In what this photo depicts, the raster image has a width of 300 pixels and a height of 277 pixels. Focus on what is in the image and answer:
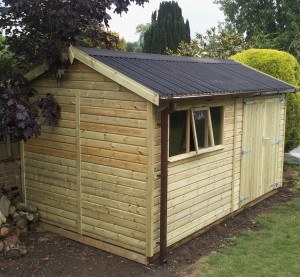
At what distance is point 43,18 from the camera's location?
7.24 m

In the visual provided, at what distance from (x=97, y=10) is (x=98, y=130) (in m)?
2.17

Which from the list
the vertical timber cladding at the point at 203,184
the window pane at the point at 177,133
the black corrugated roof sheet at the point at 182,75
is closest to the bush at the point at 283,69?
the black corrugated roof sheet at the point at 182,75

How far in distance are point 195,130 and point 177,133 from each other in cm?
43

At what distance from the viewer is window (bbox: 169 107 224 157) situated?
6898mm

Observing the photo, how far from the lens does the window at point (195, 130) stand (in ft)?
22.6

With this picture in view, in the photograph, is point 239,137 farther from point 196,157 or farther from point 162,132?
point 162,132

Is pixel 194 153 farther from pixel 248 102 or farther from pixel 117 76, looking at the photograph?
pixel 248 102

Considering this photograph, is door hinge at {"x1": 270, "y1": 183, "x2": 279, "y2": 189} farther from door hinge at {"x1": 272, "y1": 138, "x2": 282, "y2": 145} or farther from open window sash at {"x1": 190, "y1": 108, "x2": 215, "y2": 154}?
open window sash at {"x1": 190, "y1": 108, "x2": 215, "y2": 154}

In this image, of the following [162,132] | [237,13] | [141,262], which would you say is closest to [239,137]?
[162,132]

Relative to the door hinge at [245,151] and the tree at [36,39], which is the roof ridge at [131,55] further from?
the door hinge at [245,151]

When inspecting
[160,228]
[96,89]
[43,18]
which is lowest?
[160,228]

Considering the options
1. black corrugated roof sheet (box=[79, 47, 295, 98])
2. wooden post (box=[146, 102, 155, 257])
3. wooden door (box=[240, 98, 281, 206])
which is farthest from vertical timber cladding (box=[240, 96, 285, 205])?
wooden post (box=[146, 102, 155, 257])

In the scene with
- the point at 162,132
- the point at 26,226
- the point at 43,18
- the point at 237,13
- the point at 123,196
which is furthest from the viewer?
the point at 237,13

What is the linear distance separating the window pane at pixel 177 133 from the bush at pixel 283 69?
650 cm
